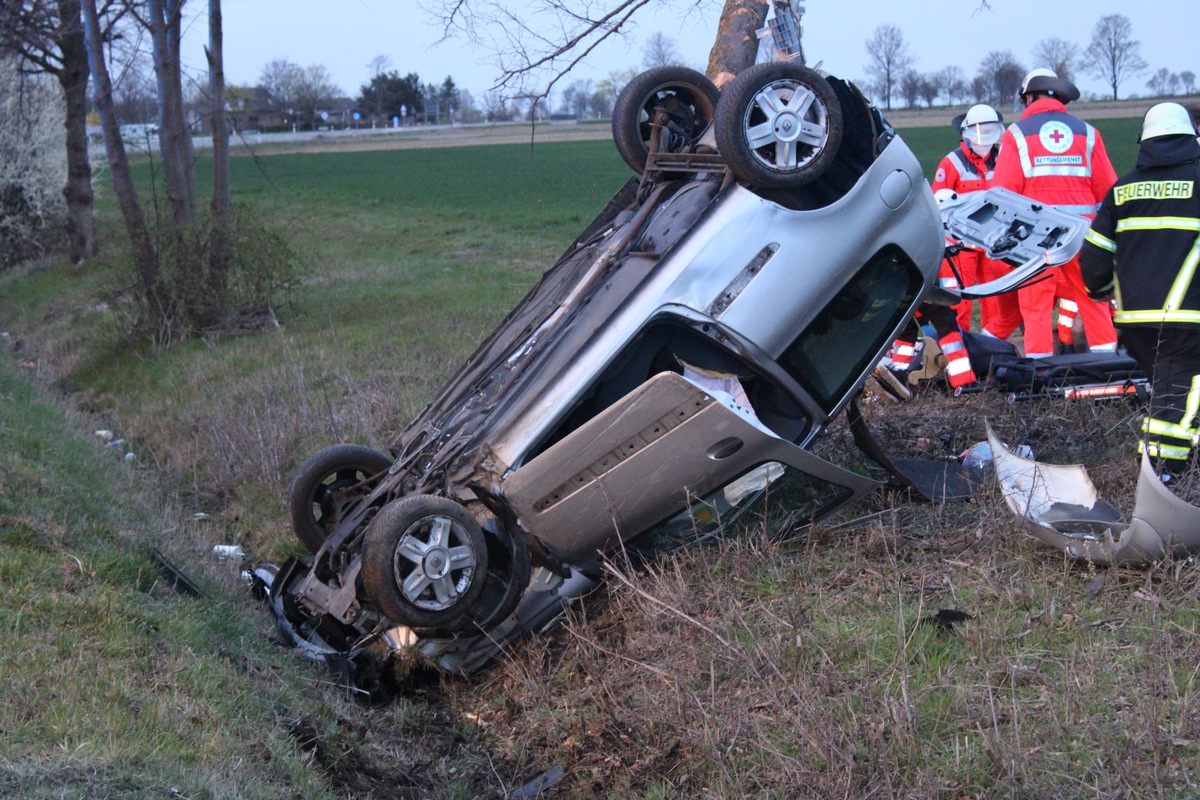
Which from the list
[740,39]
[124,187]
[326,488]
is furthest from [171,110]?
[326,488]

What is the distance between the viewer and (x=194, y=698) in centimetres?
376

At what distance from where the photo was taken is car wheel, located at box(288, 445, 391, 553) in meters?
5.14

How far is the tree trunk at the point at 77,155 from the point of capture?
2262 cm

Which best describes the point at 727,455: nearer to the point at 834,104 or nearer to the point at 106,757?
the point at 834,104

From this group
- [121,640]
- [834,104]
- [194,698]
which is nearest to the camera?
[194,698]

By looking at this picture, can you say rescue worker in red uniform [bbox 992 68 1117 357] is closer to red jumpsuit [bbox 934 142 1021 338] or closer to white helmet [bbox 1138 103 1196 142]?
red jumpsuit [bbox 934 142 1021 338]

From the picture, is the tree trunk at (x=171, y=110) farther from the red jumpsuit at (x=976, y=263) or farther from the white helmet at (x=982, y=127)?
the white helmet at (x=982, y=127)

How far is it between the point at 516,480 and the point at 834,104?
196cm

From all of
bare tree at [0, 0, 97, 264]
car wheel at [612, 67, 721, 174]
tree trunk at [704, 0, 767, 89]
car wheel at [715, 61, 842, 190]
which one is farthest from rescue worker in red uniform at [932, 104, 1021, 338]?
bare tree at [0, 0, 97, 264]

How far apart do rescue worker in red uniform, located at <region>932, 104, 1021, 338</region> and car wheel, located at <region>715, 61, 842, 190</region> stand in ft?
15.8

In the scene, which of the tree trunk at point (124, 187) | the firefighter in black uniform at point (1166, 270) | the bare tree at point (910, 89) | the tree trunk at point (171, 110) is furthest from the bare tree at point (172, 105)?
the bare tree at point (910, 89)

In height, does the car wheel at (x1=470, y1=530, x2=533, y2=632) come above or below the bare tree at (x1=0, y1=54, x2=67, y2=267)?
below

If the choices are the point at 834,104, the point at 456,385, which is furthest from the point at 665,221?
the point at 456,385

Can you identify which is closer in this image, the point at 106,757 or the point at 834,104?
the point at 106,757
